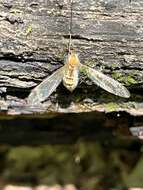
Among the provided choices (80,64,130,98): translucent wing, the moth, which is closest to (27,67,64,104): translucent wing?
the moth

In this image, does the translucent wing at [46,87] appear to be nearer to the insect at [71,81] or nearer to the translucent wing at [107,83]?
the insect at [71,81]

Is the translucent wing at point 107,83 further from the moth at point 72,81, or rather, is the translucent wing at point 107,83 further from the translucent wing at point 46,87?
the translucent wing at point 46,87

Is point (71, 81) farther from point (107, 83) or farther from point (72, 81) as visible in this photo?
point (107, 83)

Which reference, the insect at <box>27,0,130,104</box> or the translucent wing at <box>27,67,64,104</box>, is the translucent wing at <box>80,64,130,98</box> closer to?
the insect at <box>27,0,130,104</box>

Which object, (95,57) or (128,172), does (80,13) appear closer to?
(95,57)

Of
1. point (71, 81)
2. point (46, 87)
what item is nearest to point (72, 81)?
point (71, 81)

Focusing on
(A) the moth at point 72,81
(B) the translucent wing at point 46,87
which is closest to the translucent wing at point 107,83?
(A) the moth at point 72,81

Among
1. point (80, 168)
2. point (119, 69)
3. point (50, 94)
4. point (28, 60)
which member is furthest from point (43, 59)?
point (80, 168)
